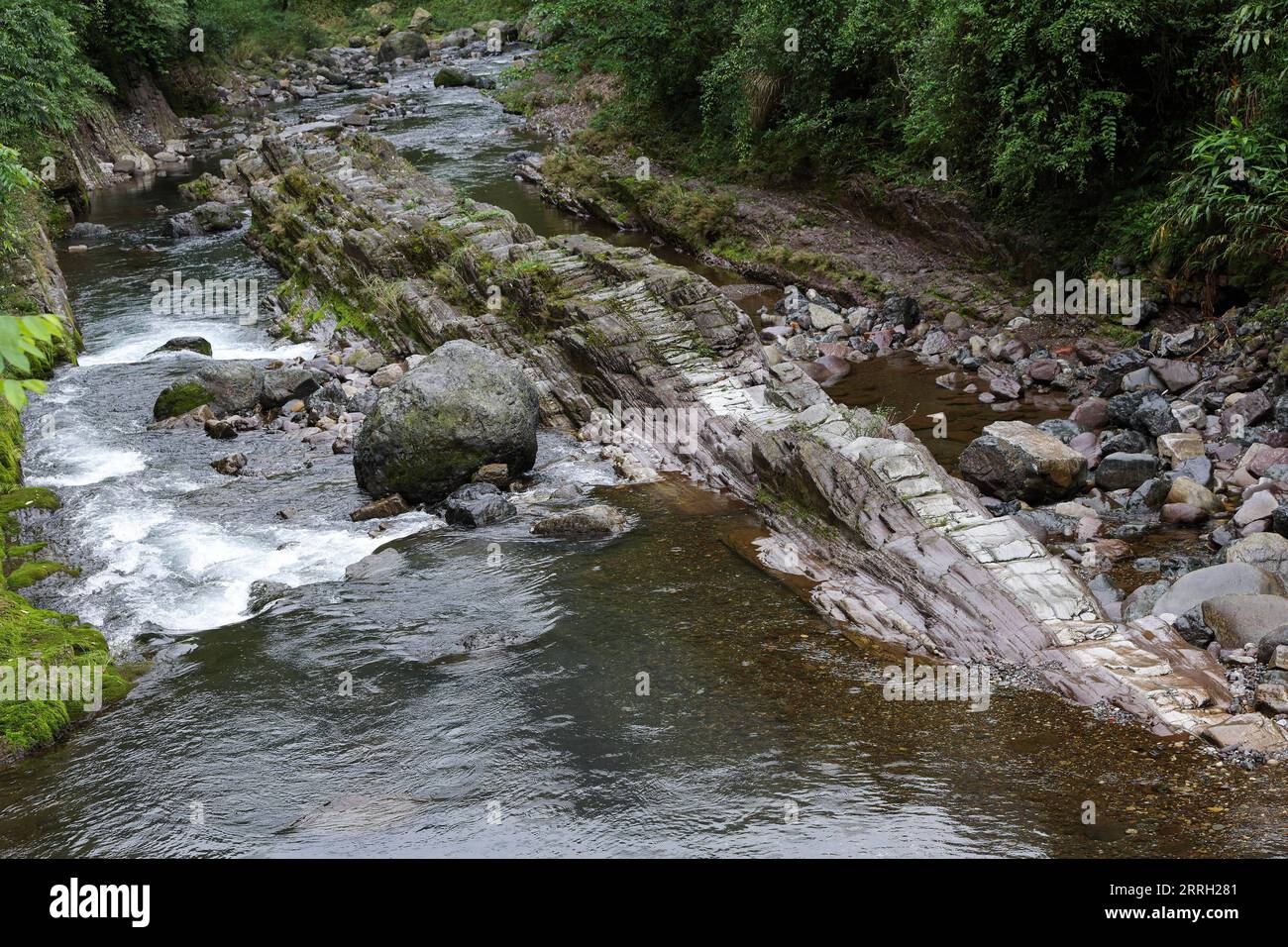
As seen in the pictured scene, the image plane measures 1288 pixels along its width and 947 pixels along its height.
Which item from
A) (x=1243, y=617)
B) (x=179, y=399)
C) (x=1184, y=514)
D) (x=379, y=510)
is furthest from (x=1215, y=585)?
(x=179, y=399)

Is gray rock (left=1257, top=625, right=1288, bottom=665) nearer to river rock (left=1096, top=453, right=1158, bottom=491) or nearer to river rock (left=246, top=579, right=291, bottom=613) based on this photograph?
river rock (left=1096, top=453, right=1158, bottom=491)

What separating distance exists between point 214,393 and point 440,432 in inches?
225

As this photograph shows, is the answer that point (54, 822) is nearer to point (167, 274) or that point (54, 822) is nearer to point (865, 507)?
point (865, 507)

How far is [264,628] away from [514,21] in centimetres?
5100

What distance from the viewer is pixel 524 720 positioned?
871 cm

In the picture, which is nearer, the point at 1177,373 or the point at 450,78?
the point at 1177,373

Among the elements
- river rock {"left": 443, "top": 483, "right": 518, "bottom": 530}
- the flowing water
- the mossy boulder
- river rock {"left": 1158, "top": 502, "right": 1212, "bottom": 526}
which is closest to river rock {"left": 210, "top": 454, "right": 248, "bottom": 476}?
the flowing water

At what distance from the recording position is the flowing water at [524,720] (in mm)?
7242

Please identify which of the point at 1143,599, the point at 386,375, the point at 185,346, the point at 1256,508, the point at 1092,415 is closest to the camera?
the point at 1143,599

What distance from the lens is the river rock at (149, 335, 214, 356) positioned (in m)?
20.3

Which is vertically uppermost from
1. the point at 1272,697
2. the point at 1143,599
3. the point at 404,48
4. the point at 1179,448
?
the point at 404,48

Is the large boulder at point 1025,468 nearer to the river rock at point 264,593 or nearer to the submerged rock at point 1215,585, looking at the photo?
the submerged rock at point 1215,585

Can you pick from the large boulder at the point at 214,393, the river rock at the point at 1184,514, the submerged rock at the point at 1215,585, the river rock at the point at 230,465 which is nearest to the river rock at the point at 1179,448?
the river rock at the point at 1184,514

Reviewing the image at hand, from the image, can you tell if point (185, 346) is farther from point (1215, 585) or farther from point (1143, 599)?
point (1215, 585)
